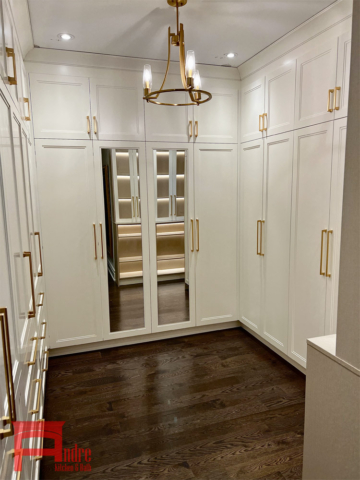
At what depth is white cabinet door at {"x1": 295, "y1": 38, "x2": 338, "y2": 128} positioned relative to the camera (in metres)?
2.25

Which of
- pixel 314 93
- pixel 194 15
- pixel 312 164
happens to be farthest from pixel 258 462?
pixel 194 15

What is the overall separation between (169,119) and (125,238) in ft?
3.80

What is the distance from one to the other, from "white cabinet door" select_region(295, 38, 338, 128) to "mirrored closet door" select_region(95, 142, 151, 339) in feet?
4.52

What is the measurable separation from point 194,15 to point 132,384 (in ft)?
8.74

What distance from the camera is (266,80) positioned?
292cm

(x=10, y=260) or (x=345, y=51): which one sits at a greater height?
(x=345, y=51)

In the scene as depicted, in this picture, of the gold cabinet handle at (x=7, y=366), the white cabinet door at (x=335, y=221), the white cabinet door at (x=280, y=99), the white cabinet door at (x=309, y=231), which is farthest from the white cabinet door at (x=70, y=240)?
the gold cabinet handle at (x=7, y=366)

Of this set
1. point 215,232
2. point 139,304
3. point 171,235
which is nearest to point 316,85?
point 215,232

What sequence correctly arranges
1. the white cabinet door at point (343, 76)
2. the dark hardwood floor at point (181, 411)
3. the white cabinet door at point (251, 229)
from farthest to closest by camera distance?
the white cabinet door at point (251, 229), the white cabinet door at point (343, 76), the dark hardwood floor at point (181, 411)

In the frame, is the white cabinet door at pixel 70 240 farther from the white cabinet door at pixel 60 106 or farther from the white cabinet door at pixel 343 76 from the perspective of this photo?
the white cabinet door at pixel 343 76

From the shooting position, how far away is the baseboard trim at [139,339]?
320 centimetres

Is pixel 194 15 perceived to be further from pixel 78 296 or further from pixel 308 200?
pixel 78 296

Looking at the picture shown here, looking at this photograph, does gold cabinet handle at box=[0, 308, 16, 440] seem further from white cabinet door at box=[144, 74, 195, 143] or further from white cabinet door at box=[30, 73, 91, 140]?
white cabinet door at box=[144, 74, 195, 143]

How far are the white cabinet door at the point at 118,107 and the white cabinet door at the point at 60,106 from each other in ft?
0.27
